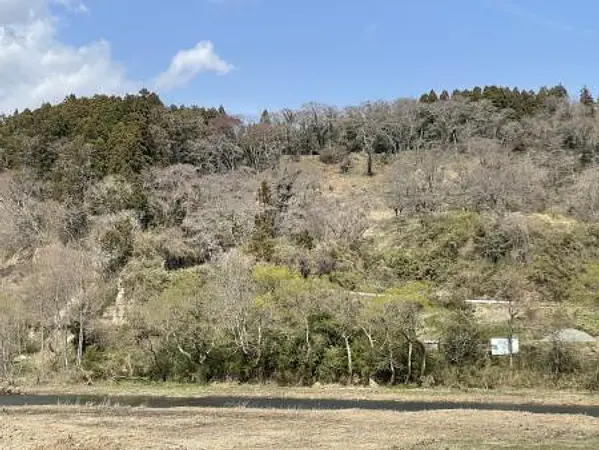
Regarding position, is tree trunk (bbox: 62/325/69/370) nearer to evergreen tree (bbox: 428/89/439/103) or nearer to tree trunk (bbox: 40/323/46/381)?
tree trunk (bbox: 40/323/46/381)

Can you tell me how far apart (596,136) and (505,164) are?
70.6 feet

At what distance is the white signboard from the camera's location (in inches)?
1804

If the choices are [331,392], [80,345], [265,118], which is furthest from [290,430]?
[265,118]

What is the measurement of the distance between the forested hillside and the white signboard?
46 cm

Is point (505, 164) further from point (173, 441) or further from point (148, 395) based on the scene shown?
point (173, 441)

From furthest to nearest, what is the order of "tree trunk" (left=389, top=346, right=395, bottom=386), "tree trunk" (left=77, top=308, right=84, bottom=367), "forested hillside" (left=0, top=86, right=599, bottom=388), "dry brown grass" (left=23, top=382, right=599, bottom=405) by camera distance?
"tree trunk" (left=77, top=308, right=84, bottom=367) → "forested hillside" (left=0, top=86, right=599, bottom=388) → "tree trunk" (left=389, top=346, right=395, bottom=386) → "dry brown grass" (left=23, top=382, right=599, bottom=405)

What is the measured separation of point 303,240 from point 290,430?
154 feet

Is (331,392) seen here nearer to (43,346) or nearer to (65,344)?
(65,344)

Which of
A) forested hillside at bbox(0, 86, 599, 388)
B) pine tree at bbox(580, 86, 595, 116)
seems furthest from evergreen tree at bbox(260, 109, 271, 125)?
pine tree at bbox(580, 86, 595, 116)

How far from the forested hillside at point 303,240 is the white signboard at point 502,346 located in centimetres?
46

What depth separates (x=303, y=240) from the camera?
71.1m

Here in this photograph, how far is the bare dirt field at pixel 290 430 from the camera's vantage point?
20.8 metres

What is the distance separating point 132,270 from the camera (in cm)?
6556

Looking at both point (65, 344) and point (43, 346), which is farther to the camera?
point (43, 346)
